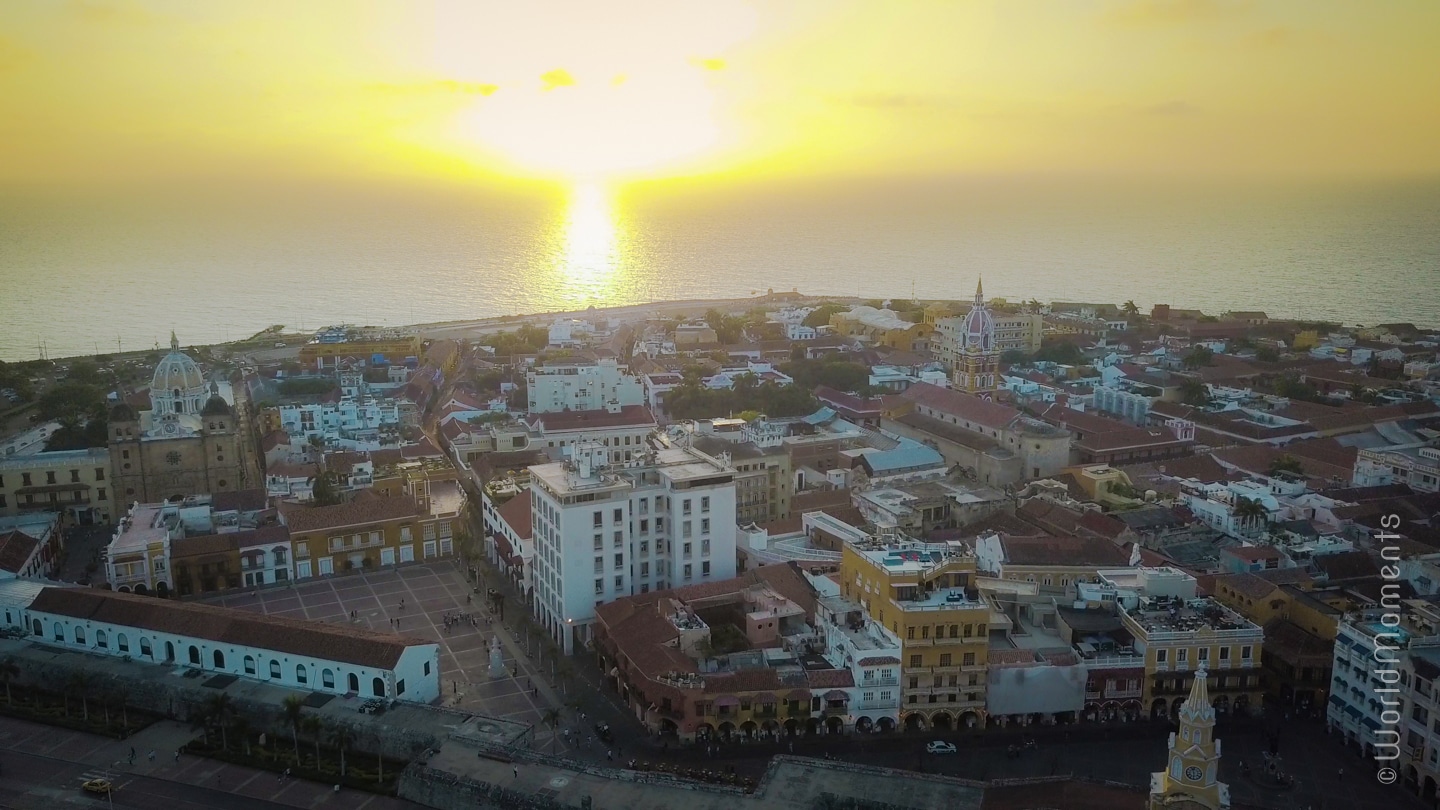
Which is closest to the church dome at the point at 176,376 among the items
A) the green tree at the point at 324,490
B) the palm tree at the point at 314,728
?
the green tree at the point at 324,490

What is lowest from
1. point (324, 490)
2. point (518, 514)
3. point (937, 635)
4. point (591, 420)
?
point (937, 635)

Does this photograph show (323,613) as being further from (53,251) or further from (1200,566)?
(53,251)

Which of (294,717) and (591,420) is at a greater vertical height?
(591,420)

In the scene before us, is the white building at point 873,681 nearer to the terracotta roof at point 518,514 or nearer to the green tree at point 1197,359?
the terracotta roof at point 518,514

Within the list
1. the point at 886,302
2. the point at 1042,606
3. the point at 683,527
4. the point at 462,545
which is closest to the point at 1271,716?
the point at 1042,606

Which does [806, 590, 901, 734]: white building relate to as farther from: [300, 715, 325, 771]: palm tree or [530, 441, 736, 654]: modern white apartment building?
[300, 715, 325, 771]: palm tree

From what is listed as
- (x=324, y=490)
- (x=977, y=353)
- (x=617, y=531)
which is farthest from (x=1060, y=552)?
(x=977, y=353)

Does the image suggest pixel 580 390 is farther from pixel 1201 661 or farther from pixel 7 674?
pixel 1201 661
